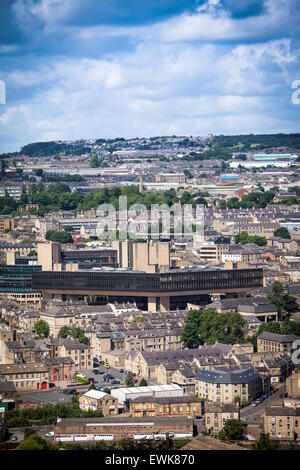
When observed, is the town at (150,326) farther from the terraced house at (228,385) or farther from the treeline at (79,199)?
the treeline at (79,199)

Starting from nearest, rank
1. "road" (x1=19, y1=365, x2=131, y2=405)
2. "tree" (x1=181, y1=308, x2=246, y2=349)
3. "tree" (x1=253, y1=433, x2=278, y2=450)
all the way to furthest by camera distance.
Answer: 1. "tree" (x1=253, y1=433, x2=278, y2=450)
2. "road" (x1=19, y1=365, x2=131, y2=405)
3. "tree" (x1=181, y1=308, x2=246, y2=349)

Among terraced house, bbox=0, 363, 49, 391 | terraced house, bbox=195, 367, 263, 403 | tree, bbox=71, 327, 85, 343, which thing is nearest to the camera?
terraced house, bbox=195, 367, 263, 403

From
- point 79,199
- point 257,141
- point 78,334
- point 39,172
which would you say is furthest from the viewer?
point 257,141

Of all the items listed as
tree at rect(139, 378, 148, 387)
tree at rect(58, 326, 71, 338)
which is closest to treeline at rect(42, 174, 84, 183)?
tree at rect(58, 326, 71, 338)

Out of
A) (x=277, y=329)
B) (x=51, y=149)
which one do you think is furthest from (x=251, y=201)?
(x=51, y=149)

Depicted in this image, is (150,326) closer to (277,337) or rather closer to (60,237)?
(277,337)

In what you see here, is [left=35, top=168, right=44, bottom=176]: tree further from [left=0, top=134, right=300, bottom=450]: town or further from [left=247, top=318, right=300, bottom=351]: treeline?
[left=247, top=318, right=300, bottom=351]: treeline
